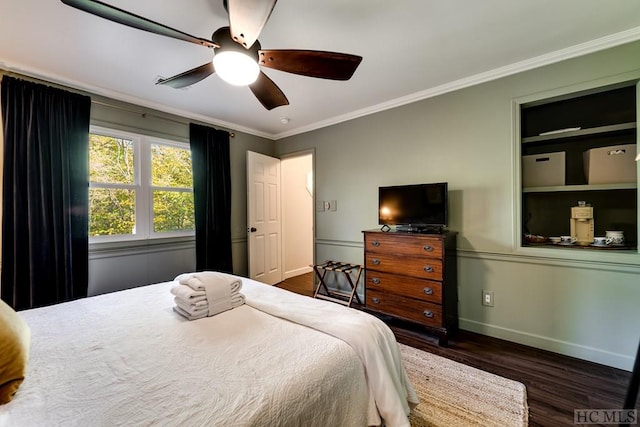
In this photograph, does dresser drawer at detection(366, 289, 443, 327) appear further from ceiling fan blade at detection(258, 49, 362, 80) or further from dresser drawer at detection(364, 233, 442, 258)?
ceiling fan blade at detection(258, 49, 362, 80)

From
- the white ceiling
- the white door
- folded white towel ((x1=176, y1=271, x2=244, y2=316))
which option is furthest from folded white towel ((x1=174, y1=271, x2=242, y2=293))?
the white door

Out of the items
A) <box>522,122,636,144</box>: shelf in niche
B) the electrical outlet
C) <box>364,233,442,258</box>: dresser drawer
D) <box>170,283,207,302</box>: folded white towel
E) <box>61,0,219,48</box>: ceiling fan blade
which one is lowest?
the electrical outlet

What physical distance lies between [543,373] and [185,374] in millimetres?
2461

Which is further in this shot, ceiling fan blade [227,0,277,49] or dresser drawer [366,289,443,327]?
dresser drawer [366,289,443,327]

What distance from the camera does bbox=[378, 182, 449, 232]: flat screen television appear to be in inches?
99.9

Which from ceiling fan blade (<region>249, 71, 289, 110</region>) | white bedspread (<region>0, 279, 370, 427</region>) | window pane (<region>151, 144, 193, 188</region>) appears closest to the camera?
white bedspread (<region>0, 279, 370, 427</region>)

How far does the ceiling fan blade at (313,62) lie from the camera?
1.53 meters

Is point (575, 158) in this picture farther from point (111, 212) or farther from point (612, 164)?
point (111, 212)

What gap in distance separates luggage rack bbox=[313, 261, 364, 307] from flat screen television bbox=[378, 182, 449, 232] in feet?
2.63

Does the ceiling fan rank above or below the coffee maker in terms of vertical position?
above

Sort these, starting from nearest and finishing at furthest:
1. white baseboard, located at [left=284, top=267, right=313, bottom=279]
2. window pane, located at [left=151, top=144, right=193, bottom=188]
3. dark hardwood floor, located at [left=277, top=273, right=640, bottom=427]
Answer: dark hardwood floor, located at [left=277, top=273, right=640, bottom=427], window pane, located at [left=151, top=144, right=193, bottom=188], white baseboard, located at [left=284, top=267, right=313, bottom=279]

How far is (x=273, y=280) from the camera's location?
167 inches

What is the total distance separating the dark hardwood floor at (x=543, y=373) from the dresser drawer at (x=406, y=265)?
63cm

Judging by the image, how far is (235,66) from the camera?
61.8 inches
